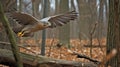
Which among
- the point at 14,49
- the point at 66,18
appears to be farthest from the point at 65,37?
the point at 14,49

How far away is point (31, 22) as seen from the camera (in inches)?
162

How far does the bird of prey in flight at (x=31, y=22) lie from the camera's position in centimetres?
395

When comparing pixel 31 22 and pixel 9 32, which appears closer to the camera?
pixel 9 32

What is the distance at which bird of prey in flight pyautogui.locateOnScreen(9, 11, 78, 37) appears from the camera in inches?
155

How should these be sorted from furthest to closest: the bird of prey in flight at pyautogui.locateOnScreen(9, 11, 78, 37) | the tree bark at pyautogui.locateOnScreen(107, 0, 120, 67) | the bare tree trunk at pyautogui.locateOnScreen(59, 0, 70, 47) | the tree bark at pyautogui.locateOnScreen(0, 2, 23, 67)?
the bare tree trunk at pyautogui.locateOnScreen(59, 0, 70, 47) < the tree bark at pyautogui.locateOnScreen(107, 0, 120, 67) < the bird of prey in flight at pyautogui.locateOnScreen(9, 11, 78, 37) < the tree bark at pyautogui.locateOnScreen(0, 2, 23, 67)

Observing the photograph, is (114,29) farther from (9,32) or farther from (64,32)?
(64,32)

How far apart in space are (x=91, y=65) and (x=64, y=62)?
39cm

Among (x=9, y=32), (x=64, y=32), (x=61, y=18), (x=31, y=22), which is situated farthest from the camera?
(x=64, y=32)

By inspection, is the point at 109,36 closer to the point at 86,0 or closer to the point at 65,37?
the point at 65,37

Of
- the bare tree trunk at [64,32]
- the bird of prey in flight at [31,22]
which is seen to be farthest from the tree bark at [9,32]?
the bare tree trunk at [64,32]

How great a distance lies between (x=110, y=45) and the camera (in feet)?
14.0

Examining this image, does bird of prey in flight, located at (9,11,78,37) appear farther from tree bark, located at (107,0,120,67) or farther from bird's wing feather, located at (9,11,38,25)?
tree bark, located at (107,0,120,67)

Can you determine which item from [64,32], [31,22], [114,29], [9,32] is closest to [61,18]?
[31,22]

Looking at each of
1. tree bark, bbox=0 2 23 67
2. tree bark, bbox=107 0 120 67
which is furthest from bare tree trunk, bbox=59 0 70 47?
tree bark, bbox=0 2 23 67
